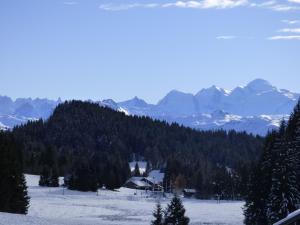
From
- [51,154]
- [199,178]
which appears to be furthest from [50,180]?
[199,178]

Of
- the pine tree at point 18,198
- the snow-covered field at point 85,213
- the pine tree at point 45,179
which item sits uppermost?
the pine tree at point 45,179

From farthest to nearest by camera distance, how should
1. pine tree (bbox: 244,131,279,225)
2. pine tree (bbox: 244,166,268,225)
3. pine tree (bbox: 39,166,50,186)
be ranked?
1. pine tree (bbox: 39,166,50,186)
2. pine tree (bbox: 244,166,268,225)
3. pine tree (bbox: 244,131,279,225)

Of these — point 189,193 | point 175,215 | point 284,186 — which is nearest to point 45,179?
point 189,193

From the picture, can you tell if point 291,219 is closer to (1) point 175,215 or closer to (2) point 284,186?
(1) point 175,215

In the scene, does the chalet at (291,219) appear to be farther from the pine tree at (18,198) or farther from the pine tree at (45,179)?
the pine tree at (45,179)

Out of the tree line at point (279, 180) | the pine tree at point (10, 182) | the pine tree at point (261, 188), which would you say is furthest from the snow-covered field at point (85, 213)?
the tree line at point (279, 180)

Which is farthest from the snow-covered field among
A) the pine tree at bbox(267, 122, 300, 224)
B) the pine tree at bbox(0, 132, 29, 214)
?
the pine tree at bbox(267, 122, 300, 224)

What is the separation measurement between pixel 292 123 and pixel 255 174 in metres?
6.62

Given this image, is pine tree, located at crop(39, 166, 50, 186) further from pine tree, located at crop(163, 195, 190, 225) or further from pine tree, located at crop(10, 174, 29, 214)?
pine tree, located at crop(163, 195, 190, 225)

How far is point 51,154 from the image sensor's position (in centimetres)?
18650

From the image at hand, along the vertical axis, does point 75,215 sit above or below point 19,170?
below

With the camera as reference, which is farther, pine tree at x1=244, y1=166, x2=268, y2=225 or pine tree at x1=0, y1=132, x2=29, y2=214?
pine tree at x1=244, y1=166, x2=268, y2=225

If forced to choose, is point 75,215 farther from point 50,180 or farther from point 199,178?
point 199,178

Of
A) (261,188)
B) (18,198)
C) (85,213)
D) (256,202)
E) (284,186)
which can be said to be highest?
(284,186)
